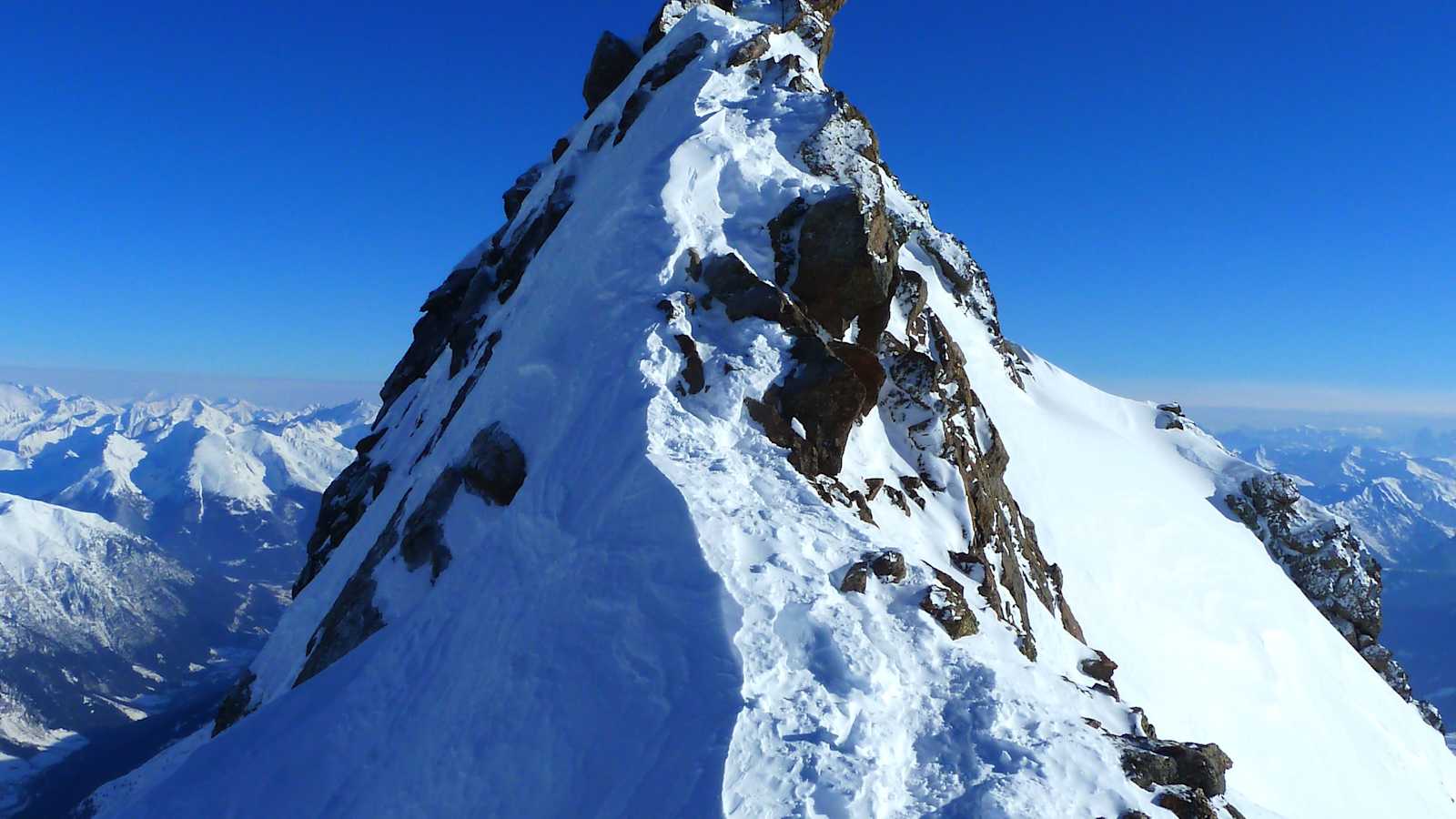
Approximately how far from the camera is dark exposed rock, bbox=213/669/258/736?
29.8 metres

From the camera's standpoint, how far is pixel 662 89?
3772 centimetres

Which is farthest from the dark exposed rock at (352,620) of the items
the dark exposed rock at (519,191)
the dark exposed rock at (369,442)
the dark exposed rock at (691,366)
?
the dark exposed rock at (519,191)

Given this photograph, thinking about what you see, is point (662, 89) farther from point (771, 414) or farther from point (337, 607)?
point (337, 607)

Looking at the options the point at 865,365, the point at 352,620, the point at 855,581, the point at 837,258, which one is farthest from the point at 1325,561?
the point at 352,620

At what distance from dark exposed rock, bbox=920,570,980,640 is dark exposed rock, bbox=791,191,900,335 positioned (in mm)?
13395

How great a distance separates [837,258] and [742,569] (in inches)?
592

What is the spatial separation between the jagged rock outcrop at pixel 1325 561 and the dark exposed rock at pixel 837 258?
2009 inches

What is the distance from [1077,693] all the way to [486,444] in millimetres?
17642

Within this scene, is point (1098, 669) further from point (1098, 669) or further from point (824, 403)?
point (824, 403)

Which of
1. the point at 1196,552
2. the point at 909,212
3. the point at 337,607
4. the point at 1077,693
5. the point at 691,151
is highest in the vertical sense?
the point at 909,212

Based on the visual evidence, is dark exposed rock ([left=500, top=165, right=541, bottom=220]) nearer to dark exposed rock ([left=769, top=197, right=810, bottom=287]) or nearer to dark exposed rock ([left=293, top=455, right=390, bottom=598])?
dark exposed rock ([left=293, top=455, right=390, bottom=598])

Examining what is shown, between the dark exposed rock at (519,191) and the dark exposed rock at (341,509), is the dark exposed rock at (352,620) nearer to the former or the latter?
the dark exposed rock at (341,509)

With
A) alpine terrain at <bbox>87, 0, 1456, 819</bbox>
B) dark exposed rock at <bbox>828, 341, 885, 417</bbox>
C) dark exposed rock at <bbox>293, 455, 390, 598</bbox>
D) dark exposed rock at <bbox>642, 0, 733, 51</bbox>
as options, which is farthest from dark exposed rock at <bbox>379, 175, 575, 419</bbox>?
dark exposed rock at <bbox>828, 341, 885, 417</bbox>

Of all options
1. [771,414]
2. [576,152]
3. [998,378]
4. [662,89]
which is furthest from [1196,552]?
[576,152]
